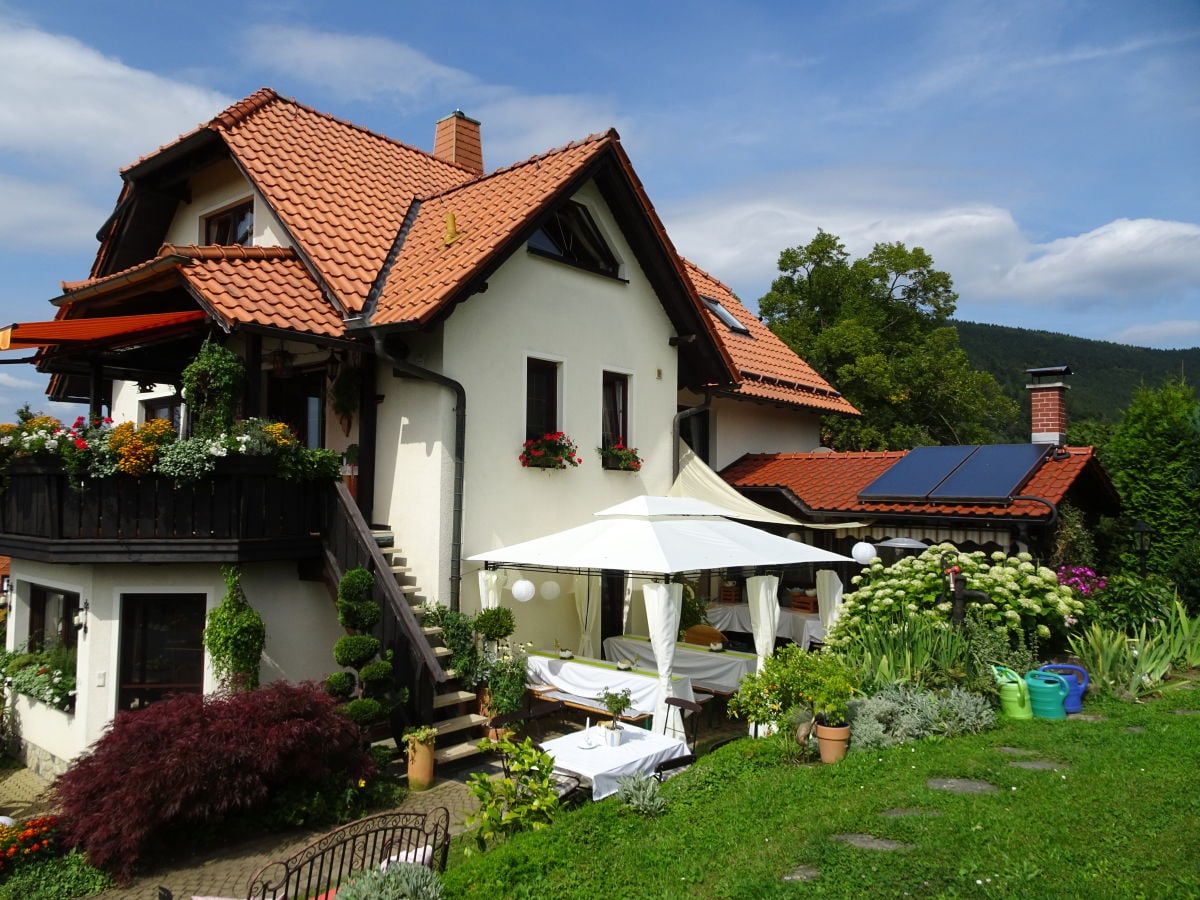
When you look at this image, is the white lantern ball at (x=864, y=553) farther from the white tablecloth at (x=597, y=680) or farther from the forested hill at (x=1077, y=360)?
the forested hill at (x=1077, y=360)

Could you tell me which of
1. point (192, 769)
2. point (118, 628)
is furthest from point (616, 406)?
point (192, 769)

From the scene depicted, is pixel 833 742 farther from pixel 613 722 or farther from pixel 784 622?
pixel 784 622

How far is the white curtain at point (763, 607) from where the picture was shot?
11.1 m

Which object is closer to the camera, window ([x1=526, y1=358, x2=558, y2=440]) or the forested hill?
window ([x1=526, y1=358, x2=558, y2=440])

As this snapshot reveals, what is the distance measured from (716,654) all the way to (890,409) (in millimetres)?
21080

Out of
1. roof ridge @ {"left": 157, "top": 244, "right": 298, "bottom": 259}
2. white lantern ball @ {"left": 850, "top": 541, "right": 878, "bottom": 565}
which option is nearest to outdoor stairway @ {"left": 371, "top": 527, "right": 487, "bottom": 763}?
roof ridge @ {"left": 157, "top": 244, "right": 298, "bottom": 259}

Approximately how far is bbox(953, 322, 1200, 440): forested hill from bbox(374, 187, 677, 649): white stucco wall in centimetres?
5034

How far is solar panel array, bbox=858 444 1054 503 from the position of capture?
14.0 m

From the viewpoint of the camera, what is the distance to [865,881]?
215 inches

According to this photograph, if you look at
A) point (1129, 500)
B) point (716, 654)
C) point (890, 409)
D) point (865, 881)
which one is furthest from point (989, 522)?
point (890, 409)

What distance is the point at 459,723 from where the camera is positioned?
10.6 metres

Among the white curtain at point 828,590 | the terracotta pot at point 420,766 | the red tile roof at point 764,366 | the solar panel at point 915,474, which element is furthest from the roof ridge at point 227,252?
the solar panel at point 915,474

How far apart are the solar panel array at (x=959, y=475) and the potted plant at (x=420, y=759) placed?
357 inches

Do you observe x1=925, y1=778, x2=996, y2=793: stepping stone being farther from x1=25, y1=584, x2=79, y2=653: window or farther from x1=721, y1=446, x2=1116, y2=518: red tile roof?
x1=25, y1=584, x2=79, y2=653: window
